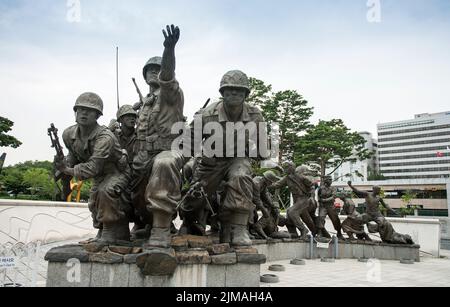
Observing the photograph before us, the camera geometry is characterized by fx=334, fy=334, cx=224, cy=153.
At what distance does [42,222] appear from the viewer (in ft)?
37.6

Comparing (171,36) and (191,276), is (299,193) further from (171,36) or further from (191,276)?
(171,36)

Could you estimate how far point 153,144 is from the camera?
15.1 feet

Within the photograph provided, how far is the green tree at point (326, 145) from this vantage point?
1011 inches

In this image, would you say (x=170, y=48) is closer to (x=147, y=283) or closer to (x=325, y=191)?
(x=147, y=283)

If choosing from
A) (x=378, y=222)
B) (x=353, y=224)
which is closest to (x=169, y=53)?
(x=353, y=224)

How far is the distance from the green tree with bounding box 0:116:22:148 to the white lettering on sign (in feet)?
47.6

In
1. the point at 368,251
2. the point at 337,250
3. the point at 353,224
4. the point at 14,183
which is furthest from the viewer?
the point at 14,183

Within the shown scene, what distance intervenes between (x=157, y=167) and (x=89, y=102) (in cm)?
124

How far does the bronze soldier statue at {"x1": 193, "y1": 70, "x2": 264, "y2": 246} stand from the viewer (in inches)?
186

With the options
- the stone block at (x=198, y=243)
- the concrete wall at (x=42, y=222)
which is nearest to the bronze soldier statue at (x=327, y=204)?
the stone block at (x=198, y=243)

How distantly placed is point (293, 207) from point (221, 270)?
17.7 ft

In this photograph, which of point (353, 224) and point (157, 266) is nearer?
point (157, 266)

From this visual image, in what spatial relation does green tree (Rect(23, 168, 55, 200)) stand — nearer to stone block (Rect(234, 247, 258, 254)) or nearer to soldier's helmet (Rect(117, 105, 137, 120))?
soldier's helmet (Rect(117, 105, 137, 120))

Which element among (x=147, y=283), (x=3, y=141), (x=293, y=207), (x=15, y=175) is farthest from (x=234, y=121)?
(x=15, y=175)
